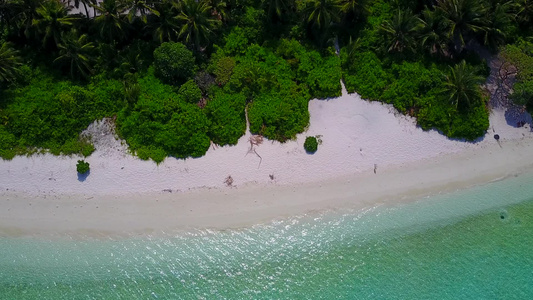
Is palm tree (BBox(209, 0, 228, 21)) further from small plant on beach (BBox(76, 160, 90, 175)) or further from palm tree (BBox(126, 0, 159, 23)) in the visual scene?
small plant on beach (BBox(76, 160, 90, 175))

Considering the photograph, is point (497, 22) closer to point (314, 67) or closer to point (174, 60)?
point (314, 67)

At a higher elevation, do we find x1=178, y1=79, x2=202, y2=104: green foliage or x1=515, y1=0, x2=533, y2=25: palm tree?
x1=515, y1=0, x2=533, y2=25: palm tree

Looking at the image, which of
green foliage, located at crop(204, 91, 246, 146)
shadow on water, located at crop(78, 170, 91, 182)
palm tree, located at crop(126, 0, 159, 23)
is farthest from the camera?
green foliage, located at crop(204, 91, 246, 146)

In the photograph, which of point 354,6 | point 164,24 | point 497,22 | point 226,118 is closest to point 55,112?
point 164,24

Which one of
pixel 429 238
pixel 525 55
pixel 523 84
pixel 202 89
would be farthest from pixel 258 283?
pixel 525 55

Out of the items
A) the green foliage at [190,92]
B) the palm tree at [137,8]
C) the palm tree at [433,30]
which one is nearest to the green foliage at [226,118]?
the green foliage at [190,92]

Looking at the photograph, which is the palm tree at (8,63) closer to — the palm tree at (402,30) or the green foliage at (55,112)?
the green foliage at (55,112)

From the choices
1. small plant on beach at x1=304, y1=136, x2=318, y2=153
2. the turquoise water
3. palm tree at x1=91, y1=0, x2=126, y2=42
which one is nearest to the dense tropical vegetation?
palm tree at x1=91, y1=0, x2=126, y2=42

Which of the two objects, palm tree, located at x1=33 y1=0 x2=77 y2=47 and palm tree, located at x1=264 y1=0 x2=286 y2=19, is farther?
palm tree, located at x1=264 y1=0 x2=286 y2=19
